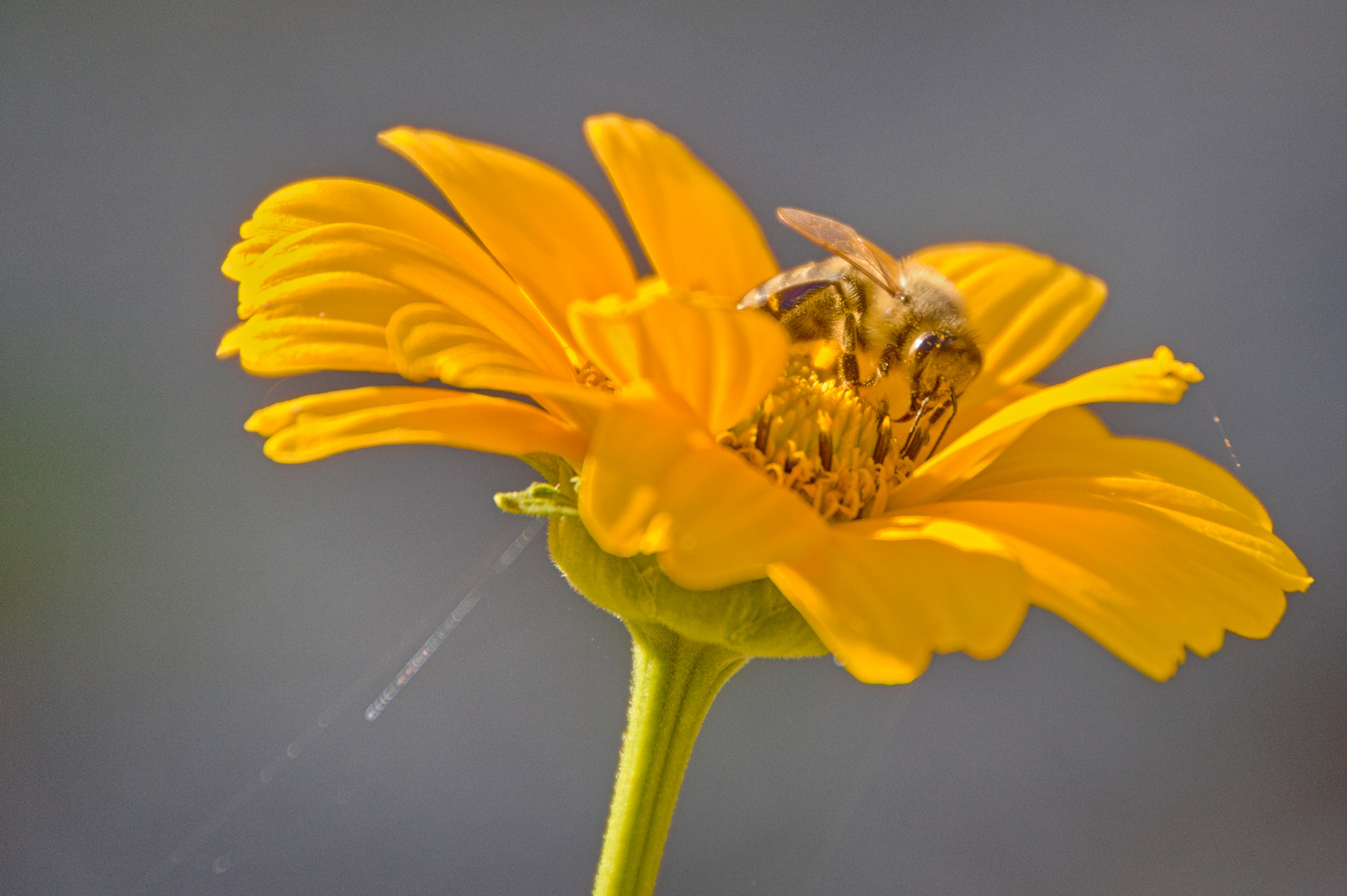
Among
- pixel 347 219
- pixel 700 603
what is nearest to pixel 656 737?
pixel 700 603

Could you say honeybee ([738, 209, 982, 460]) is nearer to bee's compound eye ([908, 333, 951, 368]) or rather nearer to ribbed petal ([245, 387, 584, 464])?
bee's compound eye ([908, 333, 951, 368])

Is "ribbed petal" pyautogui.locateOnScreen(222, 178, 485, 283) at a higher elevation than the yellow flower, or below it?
higher

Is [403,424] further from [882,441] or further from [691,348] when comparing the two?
[882,441]

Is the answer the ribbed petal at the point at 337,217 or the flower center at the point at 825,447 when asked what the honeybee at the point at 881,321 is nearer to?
the flower center at the point at 825,447

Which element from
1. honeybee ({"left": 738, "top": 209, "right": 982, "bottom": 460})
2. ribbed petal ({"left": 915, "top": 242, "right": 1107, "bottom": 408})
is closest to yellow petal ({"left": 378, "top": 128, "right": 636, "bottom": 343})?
honeybee ({"left": 738, "top": 209, "right": 982, "bottom": 460})

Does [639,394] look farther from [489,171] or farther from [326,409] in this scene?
[489,171]

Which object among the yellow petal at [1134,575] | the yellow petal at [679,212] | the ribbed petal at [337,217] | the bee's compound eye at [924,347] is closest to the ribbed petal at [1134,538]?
the yellow petal at [1134,575]

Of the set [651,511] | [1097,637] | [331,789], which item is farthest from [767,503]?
[331,789]
